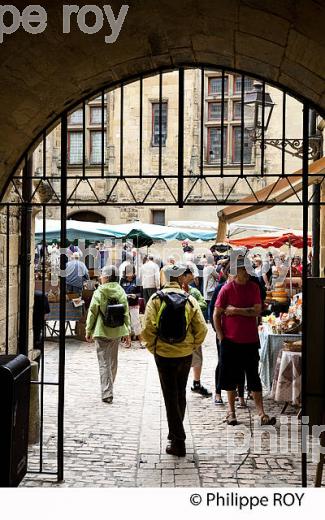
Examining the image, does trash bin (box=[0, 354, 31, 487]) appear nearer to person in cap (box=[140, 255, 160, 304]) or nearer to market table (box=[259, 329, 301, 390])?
market table (box=[259, 329, 301, 390])

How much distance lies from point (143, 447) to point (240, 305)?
198 centimetres

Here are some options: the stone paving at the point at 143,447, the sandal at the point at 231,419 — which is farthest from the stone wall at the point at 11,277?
the sandal at the point at 231,419

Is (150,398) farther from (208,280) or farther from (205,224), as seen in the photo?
(205,224)

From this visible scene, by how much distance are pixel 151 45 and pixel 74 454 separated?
12.7 feet

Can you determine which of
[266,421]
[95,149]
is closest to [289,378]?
[266,421]

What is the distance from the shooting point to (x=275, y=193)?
8711 millimetres

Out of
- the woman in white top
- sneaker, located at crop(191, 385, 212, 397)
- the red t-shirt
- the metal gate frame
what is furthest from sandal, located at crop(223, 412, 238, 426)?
the woman in white top

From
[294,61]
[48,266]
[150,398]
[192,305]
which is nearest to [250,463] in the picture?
[192,305]

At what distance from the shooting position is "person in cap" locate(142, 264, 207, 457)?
245 inches

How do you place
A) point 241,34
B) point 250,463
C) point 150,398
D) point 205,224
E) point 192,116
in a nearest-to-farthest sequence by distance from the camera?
point 241,34
point 250,463
point 150,398
point 205,224
point 192,116

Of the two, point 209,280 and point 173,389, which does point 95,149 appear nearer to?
point 209,280

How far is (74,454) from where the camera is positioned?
6.16 metres

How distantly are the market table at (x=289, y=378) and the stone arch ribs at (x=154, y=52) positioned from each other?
123 inches

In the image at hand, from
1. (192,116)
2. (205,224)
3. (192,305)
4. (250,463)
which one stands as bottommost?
(250,463)
